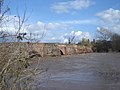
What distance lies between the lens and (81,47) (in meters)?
79.9

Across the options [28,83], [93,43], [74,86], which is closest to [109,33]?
[93,43]

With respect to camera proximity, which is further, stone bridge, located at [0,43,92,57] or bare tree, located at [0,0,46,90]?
stone bridge, located at [0,43,92,57]

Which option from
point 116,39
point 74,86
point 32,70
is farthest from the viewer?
point 116,39

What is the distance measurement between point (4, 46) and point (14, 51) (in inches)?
8.7

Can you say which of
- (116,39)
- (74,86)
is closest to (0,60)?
(74,86)

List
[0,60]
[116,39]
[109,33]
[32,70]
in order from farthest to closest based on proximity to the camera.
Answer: [109,33] < [116,39] < [32,70] < [0,60]

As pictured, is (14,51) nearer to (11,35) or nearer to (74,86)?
(11,35)

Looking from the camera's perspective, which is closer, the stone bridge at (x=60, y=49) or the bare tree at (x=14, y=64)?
the bare tree at (x=14, y=64)

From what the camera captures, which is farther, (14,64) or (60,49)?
(60,49)

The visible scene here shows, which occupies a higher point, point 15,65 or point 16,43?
point 16,43

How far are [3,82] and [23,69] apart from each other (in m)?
0.47

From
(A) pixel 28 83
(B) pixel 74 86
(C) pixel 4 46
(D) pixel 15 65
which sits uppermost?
(C) pixel 4 46

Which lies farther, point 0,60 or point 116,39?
point 116,39

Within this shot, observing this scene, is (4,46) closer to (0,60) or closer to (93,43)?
(0,60)
